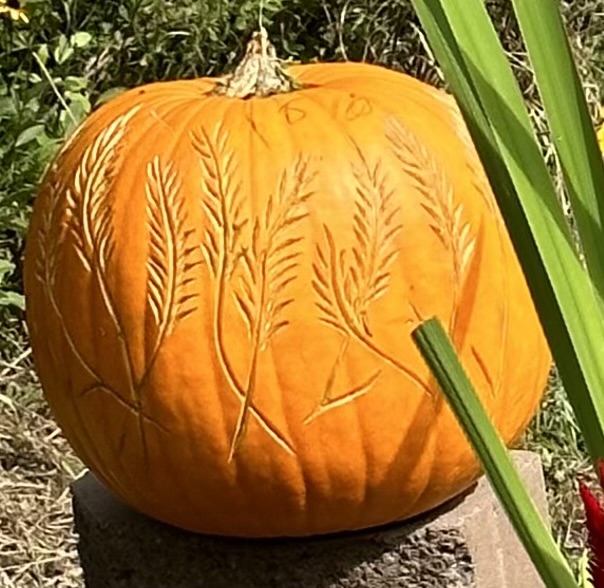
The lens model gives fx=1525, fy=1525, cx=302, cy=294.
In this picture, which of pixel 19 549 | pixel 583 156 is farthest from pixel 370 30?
pixel 583 156

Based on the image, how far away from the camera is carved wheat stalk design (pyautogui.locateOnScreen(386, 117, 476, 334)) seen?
1.60 m

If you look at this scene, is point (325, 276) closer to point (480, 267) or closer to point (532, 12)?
point (480, 267)

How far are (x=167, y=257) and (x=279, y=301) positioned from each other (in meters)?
0.13

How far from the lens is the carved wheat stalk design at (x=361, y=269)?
1560 mm

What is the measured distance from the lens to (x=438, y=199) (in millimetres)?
1605

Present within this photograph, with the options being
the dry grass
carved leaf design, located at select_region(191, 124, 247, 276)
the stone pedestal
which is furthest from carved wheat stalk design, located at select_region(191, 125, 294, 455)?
the dry grass

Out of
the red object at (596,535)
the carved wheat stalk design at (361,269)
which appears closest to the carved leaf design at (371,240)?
the carved wheat stalk design at (361,269)

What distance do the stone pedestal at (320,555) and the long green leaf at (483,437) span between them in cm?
96

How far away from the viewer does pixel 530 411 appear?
180cm

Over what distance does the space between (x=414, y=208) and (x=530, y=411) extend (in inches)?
13.7

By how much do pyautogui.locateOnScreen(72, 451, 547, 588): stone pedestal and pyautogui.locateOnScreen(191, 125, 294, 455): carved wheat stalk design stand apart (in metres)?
0.21

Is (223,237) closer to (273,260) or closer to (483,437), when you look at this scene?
(273,260)

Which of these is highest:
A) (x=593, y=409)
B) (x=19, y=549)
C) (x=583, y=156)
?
(x=583, y=156)

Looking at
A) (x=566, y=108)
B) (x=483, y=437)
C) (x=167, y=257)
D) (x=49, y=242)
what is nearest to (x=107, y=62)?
(x=49, y=242)
